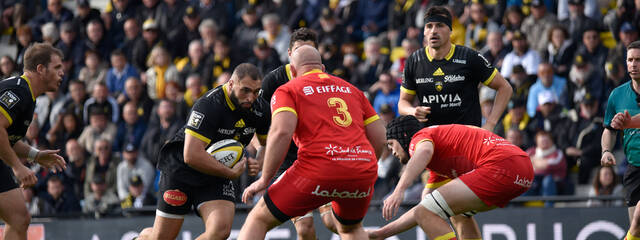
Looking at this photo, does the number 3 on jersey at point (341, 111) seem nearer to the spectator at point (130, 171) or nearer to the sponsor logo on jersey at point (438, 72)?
the sponsor logo on jersey at point (438, 72)

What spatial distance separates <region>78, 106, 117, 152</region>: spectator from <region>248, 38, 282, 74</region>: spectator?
3051mm

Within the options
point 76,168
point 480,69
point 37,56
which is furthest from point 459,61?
point 76,168

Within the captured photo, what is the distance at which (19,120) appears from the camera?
921 centimetres

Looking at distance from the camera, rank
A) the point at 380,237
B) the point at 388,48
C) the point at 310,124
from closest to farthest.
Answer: the point at 310,124, the point at 380,237, the point at 388,48

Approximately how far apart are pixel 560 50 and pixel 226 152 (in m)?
8.21

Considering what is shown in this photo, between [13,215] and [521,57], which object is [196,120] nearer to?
[13,215]

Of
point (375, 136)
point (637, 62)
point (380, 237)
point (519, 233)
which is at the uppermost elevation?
point (637, 62)

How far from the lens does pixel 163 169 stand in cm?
940

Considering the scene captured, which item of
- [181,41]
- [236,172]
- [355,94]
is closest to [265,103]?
[236,172]

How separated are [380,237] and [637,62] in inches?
135

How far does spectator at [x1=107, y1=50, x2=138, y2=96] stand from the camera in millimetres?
18656

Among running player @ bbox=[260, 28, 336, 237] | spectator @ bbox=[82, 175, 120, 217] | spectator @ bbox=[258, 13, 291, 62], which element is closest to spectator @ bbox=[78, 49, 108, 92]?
spectator @ bbox=[82, 175, 120, 217]

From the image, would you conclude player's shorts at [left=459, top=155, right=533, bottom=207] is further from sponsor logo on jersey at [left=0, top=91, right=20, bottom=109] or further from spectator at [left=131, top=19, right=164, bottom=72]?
spectator at [left=131, top=19, right=164, bottom=72]

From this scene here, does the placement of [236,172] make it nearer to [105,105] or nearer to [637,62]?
[637,62]
